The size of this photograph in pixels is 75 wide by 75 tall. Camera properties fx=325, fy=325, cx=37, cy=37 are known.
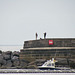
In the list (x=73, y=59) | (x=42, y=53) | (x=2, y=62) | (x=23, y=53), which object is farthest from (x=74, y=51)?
(x=2, y=62)

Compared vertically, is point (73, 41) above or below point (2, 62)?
above

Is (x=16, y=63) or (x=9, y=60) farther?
(x=9, y=60)

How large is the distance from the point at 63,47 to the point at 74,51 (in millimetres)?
1570

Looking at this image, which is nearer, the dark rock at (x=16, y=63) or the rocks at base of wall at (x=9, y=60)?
the dark rock at (x=16, y=63)

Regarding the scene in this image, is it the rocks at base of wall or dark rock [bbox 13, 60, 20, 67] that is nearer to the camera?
dark rock [bbox 13, 60, 20, 67]

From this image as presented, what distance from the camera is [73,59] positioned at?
29594 millimetres

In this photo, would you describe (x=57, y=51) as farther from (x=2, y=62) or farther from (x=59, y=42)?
(x=2, y=62)

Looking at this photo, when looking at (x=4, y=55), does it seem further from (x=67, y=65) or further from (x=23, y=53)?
(x=67, y=65)

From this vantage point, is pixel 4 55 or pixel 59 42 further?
pixel 4 55

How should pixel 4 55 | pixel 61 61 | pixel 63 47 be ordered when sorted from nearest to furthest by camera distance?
pixel 61 61
pixel 63 47
pixel 4 55

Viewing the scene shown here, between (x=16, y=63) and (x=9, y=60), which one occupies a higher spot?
(x=9, y=60)

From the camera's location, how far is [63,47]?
3112 cm

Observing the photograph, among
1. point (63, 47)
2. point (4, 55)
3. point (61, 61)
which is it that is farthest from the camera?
point (4, 55)

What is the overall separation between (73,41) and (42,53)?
3627mm
